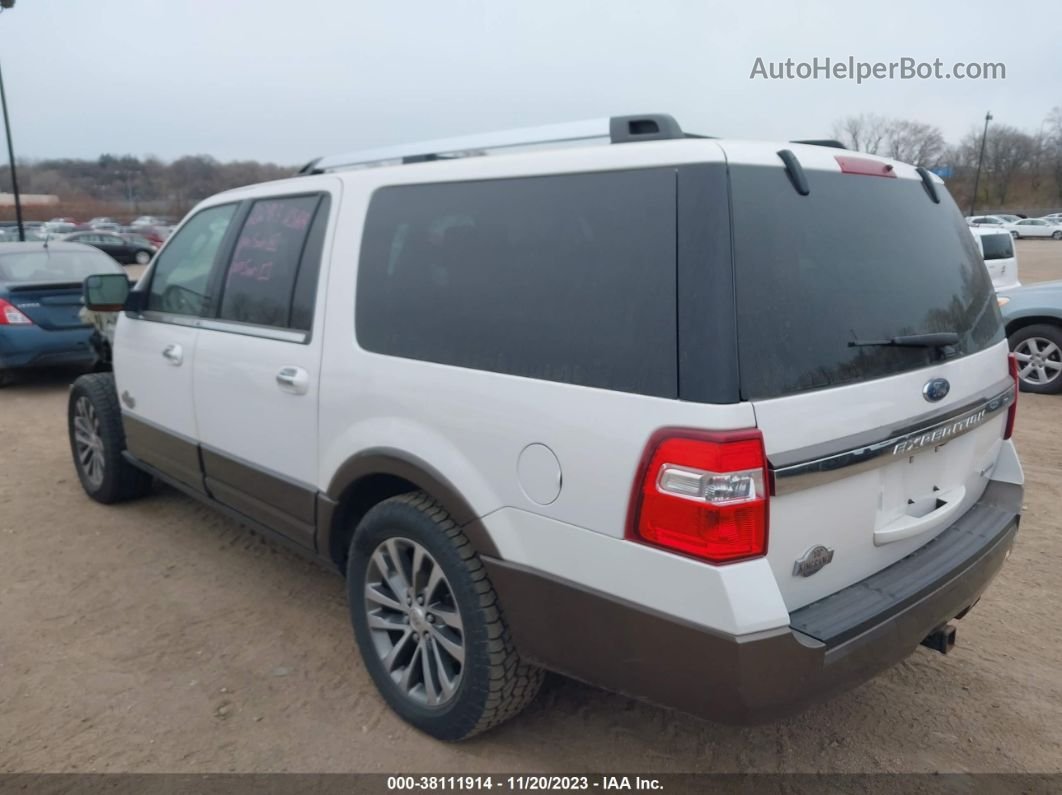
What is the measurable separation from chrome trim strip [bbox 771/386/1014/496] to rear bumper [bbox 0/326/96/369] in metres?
7.56

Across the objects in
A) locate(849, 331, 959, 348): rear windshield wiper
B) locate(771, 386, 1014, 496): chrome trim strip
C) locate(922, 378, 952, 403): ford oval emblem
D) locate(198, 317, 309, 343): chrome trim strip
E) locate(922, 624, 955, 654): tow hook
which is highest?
locate(849, 331, 959, 348): rear windshield wiper

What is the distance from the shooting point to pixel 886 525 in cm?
227

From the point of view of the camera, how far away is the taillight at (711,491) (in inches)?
73.1

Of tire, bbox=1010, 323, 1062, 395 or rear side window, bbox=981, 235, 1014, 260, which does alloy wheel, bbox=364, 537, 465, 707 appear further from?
tire, bbox=1010, 323, 1062, 395

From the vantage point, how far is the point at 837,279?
2168 mm

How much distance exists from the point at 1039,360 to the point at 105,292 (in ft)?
26.1

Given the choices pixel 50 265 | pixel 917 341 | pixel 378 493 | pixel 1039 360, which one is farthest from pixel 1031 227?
pixel 378 493

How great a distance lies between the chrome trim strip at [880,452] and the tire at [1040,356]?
588 cm

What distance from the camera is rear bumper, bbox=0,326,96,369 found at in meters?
7.73

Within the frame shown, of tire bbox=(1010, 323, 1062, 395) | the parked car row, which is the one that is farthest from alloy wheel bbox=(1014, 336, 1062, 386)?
the parked car row

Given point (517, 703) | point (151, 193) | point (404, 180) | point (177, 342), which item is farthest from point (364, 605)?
point (151, 193)

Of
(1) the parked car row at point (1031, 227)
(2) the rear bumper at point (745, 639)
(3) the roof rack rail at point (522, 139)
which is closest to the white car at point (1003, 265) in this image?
(2) the rear bumper at point (745, 639)

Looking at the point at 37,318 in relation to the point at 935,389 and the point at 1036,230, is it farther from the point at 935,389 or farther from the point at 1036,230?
the point at 1036,230

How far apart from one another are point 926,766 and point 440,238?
7.63 feet
